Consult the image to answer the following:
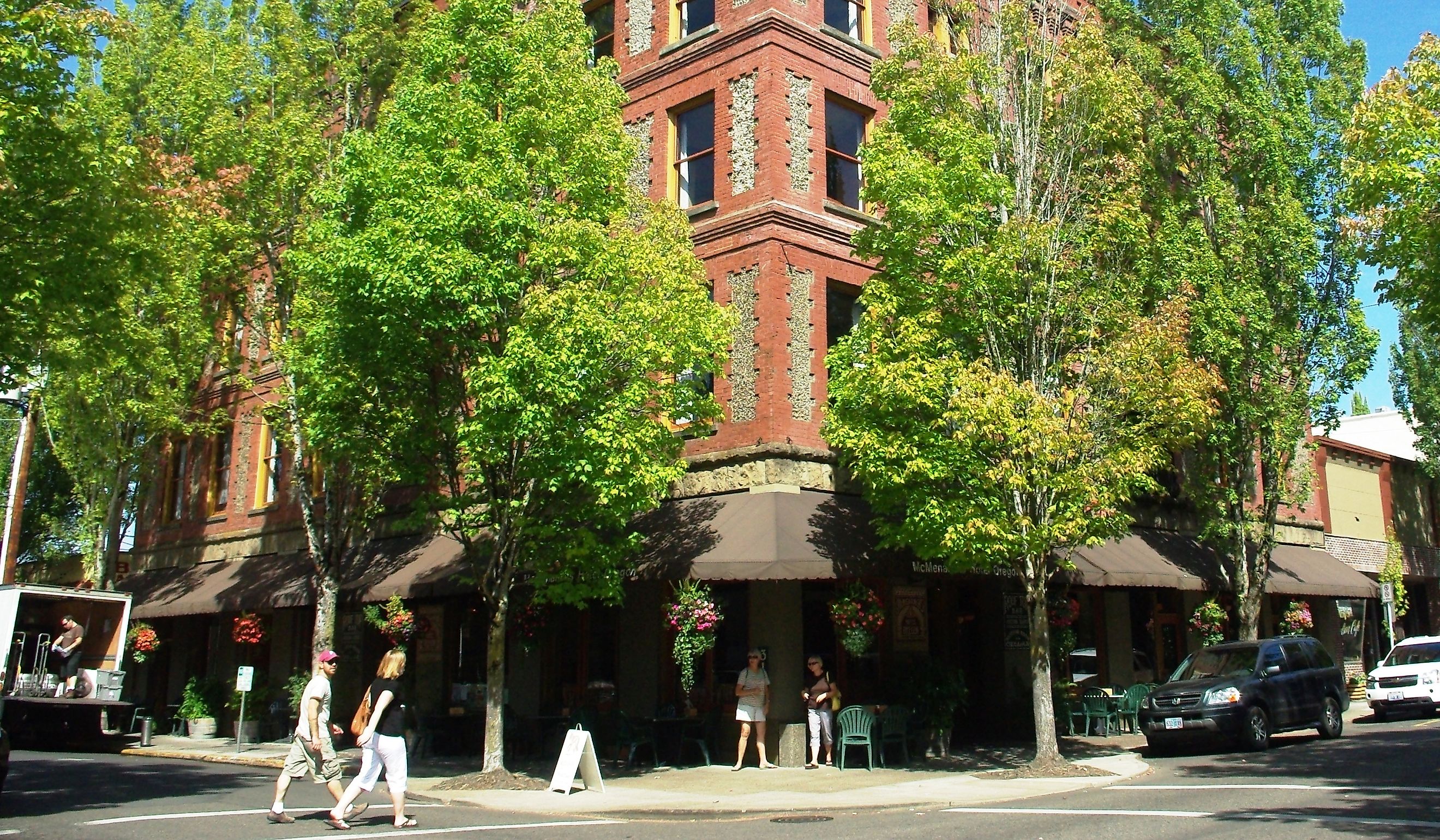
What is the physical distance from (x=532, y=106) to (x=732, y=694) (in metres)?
9.45

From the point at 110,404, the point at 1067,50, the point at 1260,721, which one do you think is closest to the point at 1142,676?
the point at 1260,721

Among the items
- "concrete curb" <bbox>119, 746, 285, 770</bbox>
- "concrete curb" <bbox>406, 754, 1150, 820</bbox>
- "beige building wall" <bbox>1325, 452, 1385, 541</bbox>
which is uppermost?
"beige building wall" <bbox>1325, 452, 1385, 541</bbox>

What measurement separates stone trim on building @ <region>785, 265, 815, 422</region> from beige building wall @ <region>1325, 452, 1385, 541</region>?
19299 mm

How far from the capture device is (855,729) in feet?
54.1

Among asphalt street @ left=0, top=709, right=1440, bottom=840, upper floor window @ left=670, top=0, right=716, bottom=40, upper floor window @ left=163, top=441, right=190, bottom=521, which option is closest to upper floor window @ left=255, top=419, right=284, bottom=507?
upper floor window @ left=163, top=441, right=190, bottom=521

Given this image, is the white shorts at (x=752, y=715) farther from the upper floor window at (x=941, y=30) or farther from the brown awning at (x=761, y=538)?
the upper floor window at (x=941, y=30)

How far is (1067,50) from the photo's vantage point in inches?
709

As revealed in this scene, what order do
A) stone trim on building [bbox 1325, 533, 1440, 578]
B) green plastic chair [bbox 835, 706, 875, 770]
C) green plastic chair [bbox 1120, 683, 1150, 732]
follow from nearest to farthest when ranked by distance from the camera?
green plastic chair [bbox 835, 706, 875, 770] → green plastic chair [bbox 1120, 683, 1150, 732] → stone trim on building [bbox 1325, 533, 1440, 578]

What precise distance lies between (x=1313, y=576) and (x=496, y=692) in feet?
63.8

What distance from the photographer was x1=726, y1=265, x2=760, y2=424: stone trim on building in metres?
18.3

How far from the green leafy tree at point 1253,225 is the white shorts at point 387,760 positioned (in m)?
15.7

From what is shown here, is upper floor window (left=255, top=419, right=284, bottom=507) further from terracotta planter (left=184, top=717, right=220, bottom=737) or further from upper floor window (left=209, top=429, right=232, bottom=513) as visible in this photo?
terracotta planter (left=184, top=717, right=220, bottom=737)

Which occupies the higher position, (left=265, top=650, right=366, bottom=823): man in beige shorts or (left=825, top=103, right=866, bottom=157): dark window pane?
(left=825, top=103, right=866, bottom=157): dark window pane

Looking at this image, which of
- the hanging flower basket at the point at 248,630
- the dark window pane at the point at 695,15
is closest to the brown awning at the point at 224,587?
the hanging flower basket at the point at 248,630
